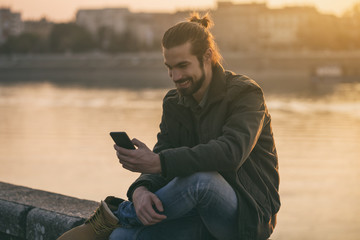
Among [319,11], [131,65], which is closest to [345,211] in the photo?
[131,65]

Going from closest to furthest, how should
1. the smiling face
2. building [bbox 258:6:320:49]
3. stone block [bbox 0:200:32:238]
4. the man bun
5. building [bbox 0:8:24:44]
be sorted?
1. the smiling face
2. the man bun
3. stone block [bbox 0:200:32:238]
4. building [bbox 258:6:320:49]
5. building [bbox 0:8:24:44]

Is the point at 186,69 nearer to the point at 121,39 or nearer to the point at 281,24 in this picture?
the point at 121,39

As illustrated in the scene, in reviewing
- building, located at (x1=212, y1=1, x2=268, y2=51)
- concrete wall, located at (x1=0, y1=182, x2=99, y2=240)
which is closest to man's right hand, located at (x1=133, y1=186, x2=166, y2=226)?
concrete wall, located at (x1=0, y1=182, x2=99, y2=240)

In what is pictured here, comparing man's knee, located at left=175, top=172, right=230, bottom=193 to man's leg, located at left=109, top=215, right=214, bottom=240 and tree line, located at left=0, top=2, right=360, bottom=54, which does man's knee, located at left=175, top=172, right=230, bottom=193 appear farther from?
tree line, located at left=0, top=2, right=360, bottom=54

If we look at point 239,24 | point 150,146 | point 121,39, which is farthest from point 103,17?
point 150,146

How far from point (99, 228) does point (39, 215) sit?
58cm

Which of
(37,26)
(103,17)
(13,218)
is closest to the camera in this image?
(13,218)

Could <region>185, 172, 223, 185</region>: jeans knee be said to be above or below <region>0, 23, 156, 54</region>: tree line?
below

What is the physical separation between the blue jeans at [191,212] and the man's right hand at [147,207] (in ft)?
0.09

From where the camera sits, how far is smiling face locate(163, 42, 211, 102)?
182 centimetres

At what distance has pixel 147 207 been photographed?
5.82 feet

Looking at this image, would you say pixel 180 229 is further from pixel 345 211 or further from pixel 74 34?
pixel 74 34

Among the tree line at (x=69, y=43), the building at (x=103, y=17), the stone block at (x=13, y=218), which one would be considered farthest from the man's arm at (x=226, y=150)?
the building at (x=103, y=17)

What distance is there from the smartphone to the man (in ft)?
0.06
